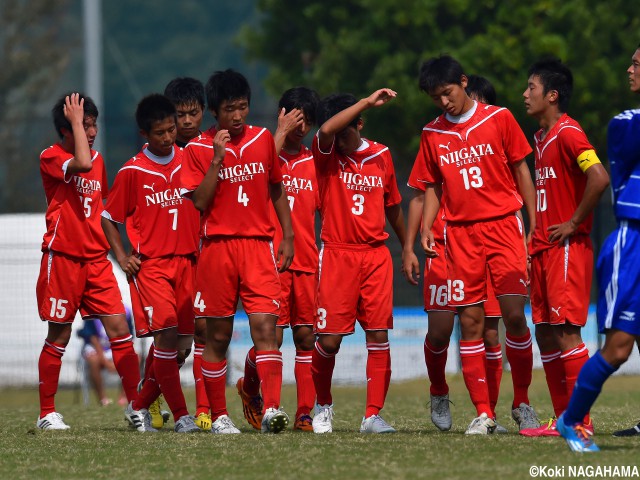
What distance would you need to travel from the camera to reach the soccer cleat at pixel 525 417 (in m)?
9.30

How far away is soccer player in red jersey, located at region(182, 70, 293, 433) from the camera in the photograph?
9.18m

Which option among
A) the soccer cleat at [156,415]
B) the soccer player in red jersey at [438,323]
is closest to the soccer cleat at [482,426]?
the soccer player in red jersey at [438,323]

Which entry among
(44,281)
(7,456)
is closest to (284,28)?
(44,281)

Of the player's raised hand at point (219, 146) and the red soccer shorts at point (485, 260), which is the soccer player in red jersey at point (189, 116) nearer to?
the player's raised hand at point (219, 146)

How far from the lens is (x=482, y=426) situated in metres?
8.80

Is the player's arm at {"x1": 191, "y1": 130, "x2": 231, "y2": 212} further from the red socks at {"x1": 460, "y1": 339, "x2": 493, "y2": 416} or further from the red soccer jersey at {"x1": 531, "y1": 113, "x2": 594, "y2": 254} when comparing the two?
the red soccer jersey at {"x1": 531, "y1": 113, "x2": 594, "y2": 254}

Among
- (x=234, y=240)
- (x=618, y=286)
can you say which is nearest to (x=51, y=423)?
(x=234, y=240)

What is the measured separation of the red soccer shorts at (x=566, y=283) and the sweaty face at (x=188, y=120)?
3.27 meters

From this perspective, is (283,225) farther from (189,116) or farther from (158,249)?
(189,116)

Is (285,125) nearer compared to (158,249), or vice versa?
(285,125)

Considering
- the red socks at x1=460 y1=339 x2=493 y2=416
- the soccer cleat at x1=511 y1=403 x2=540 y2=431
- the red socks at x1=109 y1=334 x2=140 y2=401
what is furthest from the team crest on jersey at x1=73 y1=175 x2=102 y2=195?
the soccer cleat at x1=511 y1=403 x2=540 y2=431

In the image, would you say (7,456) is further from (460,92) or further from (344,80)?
(344,80)

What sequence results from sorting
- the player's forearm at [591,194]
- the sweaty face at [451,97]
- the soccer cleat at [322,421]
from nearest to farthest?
the player's forearm at [591,194]
the sweaty face at [451,97]
the soccer cleat at [322,421]

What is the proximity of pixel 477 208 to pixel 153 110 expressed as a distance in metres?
2.58
